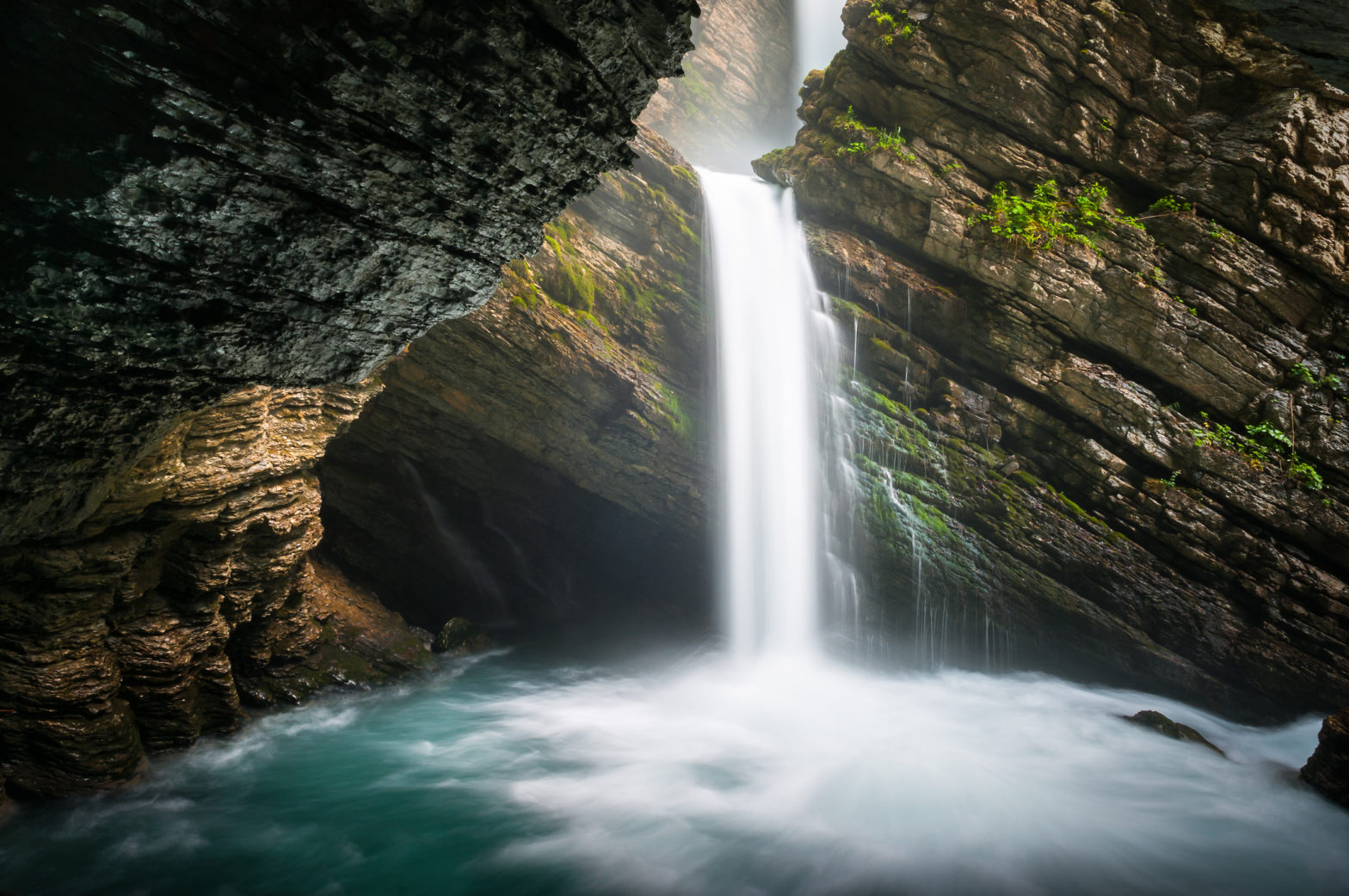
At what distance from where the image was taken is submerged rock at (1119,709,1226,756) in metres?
9.56

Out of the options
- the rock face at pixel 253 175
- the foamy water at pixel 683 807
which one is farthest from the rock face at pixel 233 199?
the foamy water at pixel 683 807

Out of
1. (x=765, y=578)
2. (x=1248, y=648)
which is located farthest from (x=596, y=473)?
(x=1248, y=648)

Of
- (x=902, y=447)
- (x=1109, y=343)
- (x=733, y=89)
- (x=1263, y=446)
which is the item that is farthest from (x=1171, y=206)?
(x=733, y=89)

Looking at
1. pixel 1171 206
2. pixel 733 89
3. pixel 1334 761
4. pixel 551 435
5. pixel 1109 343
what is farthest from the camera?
pixel 733 89

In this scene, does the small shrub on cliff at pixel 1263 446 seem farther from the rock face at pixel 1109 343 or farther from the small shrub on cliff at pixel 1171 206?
the small shrub on cliff at pixel 1171 206

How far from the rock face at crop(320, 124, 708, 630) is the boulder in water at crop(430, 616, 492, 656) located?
1.13 meters

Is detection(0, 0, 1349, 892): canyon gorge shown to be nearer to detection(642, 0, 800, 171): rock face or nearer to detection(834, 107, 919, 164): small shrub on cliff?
detection(834, 107, 919, 164): small shrub on cliff

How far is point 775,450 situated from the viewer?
11992mm

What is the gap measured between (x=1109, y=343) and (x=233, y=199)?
43.8 feet

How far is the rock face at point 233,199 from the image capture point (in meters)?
2.17

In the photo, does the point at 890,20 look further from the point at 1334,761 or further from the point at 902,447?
the point at 1334,761

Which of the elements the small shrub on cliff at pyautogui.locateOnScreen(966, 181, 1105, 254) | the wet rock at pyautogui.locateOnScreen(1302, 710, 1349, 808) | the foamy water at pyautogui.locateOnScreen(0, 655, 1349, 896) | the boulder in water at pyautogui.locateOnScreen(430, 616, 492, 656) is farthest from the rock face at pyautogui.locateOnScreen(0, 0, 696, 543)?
the wet rock at pyautogui.locateOnScreen(1302, 710, 1349, 808)

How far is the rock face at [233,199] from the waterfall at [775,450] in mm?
8656

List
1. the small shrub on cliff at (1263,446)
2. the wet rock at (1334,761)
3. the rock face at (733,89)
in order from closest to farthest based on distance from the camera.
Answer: the wet rock at (1334,761) → the small shrub on cliff at (1263,446) → the rock face at (733,89)
